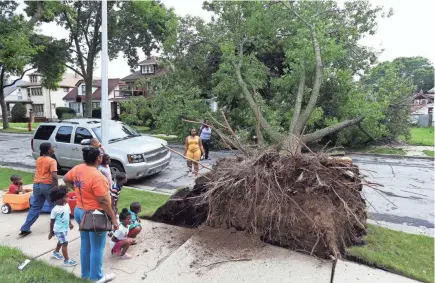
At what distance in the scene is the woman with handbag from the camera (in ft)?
11.1

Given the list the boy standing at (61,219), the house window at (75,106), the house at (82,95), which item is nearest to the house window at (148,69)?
the house at (82,95)

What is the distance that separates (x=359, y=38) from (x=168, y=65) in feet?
32.6

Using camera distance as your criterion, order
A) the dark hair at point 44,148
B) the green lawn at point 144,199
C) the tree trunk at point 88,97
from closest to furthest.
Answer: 1. the dark hair at point 44,148
2. the green lawn at point 144,199
3. the tree trunk at point 88,97

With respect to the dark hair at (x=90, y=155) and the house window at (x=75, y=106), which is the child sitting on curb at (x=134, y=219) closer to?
the dark hair at (x=90, y=155)

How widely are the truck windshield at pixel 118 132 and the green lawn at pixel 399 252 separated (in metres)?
6.97

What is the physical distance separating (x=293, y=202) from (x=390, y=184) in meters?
6.14

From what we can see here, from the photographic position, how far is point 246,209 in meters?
4.97

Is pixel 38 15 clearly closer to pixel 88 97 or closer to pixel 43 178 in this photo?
pixel 88 97

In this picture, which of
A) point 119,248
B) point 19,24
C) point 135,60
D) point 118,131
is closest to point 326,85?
point 118,131

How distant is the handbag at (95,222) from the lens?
3377 millimetres

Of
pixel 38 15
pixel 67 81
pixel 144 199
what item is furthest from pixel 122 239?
pixel 67 81

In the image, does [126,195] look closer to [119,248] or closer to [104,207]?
[119,248]

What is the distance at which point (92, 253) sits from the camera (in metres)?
3.55

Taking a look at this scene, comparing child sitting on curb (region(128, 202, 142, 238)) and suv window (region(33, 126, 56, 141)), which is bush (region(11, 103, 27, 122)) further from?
child sitting on curb (region(128, 202, 142, 238))
